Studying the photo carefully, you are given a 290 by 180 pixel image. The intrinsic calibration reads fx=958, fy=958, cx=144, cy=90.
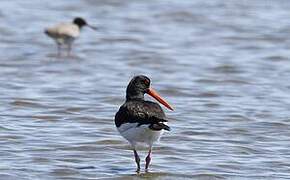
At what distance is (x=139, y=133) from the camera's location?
29.4ft

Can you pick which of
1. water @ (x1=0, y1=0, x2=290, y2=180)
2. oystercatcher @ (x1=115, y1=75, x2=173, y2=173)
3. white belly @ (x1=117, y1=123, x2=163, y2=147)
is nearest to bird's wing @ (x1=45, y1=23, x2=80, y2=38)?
water @ (x1=0, y1=0, x2=290, y2=180)

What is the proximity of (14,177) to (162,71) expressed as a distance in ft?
22.1

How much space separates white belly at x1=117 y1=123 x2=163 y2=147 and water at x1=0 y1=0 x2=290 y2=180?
0.41 m

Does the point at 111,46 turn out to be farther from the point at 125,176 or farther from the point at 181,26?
the point at 125,176

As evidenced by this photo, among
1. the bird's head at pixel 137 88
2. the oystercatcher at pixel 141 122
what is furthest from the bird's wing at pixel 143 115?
the bird's head at pixel 137 88

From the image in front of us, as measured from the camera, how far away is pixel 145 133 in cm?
895

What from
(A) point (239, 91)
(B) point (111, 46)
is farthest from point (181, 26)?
(A) point (239, 91)

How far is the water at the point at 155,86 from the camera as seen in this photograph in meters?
9.84

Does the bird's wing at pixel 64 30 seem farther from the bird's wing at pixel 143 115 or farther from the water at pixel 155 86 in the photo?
the bird's wing at pixel 143 115

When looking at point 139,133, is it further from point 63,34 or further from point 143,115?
point 63,34

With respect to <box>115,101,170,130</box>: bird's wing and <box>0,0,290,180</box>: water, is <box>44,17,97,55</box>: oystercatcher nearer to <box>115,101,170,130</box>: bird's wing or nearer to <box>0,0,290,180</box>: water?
<box>0,0,290,180</box>: water

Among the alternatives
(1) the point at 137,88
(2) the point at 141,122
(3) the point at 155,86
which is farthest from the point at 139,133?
(3) the point at 155,86

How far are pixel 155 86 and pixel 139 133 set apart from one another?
524cm

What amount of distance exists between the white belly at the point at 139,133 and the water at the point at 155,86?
41 cm
